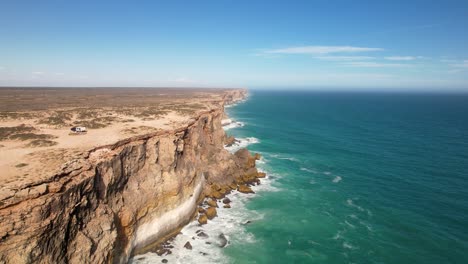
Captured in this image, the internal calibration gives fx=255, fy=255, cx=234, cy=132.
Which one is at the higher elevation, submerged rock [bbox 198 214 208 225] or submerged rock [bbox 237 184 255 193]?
submerged rock [bbox 237 184 255 193]

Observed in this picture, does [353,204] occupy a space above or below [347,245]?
above

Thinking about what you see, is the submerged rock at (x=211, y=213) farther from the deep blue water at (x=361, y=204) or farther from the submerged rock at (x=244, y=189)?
the submerged rock at (x=244, y=189)

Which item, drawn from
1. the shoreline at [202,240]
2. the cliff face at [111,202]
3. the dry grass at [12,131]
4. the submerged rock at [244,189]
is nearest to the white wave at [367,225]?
the shoreline at [202,240]

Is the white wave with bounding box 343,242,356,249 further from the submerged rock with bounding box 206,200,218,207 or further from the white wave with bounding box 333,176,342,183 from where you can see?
the white wave with bounding box 333,176,342,183

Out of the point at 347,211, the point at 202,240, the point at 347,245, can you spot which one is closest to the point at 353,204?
the point at 347,211

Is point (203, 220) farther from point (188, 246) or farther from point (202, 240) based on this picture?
point (188, 246)

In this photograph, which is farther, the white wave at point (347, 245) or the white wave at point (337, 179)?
the white wave at point (337, 179)

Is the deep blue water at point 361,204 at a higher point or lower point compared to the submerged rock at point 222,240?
higher

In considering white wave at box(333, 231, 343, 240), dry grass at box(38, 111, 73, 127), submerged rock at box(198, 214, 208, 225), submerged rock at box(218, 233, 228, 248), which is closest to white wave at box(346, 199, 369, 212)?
white wave at box(333, 231, 343, 240)
